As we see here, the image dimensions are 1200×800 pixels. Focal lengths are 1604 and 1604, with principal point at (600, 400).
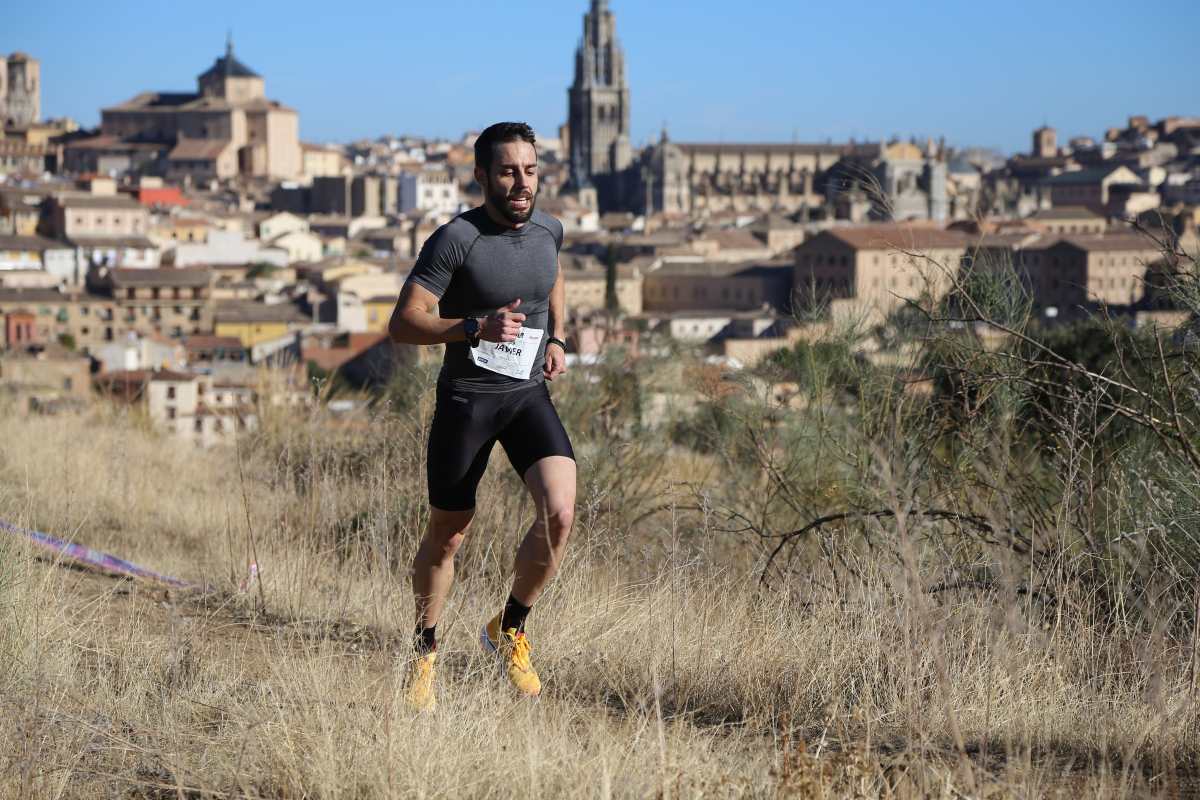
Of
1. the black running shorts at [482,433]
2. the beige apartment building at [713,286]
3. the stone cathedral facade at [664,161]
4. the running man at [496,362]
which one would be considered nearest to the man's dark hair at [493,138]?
the running man at [496,362]

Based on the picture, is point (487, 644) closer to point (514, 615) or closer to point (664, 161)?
point (514, 615)

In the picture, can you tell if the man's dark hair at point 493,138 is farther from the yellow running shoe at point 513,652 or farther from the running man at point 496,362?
the yellow running shoe at point 513,652

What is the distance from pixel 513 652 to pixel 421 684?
0.24m

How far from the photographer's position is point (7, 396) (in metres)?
7.28

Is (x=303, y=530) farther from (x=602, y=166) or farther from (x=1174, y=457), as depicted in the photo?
(x=602, y=166)

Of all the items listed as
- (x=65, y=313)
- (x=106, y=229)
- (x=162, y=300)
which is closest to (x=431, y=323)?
(x=65, y=313)

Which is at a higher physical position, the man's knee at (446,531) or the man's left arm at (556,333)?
the man's left arm at (556,333)

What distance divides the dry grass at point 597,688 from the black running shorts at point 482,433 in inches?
8.9

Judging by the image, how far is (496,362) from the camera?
103 inches

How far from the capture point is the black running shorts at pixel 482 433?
8.54 ft

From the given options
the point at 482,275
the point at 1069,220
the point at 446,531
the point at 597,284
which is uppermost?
the point at 482,275

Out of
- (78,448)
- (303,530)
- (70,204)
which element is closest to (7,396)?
(78,448)

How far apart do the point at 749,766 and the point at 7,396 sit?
19.6 ft

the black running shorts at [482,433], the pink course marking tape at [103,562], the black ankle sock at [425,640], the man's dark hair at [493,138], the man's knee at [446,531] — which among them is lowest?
the pink course marking tape at [103,562]
